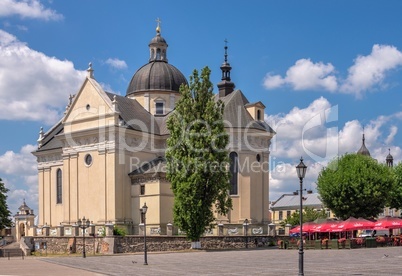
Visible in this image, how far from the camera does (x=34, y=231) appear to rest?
69.7 meters

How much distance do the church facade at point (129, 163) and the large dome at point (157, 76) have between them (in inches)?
147

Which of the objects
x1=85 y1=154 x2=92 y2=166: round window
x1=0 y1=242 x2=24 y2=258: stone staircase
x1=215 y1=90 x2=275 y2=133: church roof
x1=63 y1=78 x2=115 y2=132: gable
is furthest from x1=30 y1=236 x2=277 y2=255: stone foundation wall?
x1=63 y1=78 x2=115 y2=132: gable

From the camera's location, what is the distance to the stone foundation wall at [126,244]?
50.2m

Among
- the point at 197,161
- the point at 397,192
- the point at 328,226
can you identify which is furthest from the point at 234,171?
the point at 397,192

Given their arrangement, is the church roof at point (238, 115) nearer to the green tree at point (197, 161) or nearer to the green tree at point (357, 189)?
the green tree at point (357, 189)

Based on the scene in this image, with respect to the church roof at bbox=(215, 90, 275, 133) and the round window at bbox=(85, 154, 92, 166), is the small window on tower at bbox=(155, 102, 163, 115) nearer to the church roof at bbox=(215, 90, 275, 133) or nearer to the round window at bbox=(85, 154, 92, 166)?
the church roof at bbox=(215, 90, 275, 133)

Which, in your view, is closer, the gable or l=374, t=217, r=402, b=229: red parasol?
l=374, t=217, r=402, b=229: red parasol

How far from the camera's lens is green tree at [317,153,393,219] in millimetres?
66625

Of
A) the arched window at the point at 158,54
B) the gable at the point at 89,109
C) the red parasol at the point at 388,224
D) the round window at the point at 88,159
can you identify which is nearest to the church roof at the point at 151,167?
the round window at the point at 88,159

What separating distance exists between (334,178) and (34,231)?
117 ft

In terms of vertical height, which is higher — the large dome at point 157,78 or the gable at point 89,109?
the large dome at point 157,78

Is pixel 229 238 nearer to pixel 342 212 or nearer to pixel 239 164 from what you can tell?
pixel 239 164

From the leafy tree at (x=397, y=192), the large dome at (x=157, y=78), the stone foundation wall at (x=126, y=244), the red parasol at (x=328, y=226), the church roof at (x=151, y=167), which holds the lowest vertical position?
the stone foundation wall at (x=126, y=244)

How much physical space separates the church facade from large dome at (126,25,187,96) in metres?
3.72
